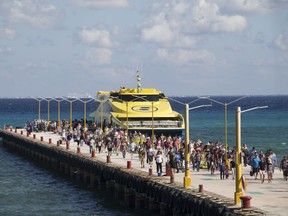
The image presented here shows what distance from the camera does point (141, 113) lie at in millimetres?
76688

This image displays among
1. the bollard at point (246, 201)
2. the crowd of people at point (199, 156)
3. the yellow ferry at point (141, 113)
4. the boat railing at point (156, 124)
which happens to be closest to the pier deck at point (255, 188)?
the crowd of people at point (199, 156)

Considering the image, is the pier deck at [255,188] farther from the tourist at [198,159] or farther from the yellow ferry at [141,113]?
the yellow ferry at [141,113]

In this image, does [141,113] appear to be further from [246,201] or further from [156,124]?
[246,201]

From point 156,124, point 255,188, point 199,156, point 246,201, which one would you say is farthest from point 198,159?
point 156,124

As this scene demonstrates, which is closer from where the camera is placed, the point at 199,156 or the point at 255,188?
the point at 255,188

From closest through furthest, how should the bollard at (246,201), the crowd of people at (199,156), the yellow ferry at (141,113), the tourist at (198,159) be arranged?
the bollard at (246,201) < the crowd of people at (199,156) < the tourist at (198,159) < the yellow ferry at (141,113)

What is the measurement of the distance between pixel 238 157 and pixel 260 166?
341 inches

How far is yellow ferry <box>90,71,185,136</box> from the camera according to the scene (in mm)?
73688

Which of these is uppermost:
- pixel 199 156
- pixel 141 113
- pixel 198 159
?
pixel 141 113

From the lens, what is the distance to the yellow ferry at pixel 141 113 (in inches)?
2901

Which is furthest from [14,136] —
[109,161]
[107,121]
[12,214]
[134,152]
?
[12,214]

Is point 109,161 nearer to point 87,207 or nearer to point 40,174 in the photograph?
point 87,207

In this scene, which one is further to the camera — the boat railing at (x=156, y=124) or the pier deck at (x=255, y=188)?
the boat railing at (x=156, y=124)

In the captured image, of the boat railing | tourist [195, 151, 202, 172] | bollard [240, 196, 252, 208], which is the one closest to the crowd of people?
tourist [195, 151, 202, 172]
